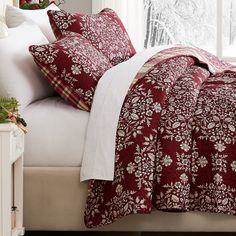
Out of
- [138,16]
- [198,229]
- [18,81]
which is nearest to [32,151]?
[18,81]

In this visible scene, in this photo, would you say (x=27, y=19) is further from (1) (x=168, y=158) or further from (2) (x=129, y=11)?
(2) (x=129, y=11)

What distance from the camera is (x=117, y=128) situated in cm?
271

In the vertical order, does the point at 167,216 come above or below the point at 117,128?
below

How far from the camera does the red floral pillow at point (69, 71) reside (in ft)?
9.28

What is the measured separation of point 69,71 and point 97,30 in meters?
0.65

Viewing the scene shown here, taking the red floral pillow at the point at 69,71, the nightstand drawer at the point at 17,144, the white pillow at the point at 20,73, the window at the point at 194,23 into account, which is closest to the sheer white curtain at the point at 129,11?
the window at the point at 194,23

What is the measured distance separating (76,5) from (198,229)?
13.0ft

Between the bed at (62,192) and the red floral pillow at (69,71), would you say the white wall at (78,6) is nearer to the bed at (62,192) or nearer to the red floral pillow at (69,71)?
the red floral pillow at (69,71)

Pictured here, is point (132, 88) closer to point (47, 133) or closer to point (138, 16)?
point (47, 133)

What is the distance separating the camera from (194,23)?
6.49 meters

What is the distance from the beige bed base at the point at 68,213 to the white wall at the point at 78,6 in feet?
12.5

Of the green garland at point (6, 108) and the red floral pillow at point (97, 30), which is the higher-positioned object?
the red floral pillow at point (97, 30)

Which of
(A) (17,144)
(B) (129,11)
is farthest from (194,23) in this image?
(A) (17,144)

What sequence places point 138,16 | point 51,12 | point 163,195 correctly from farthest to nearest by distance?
point 138,16
point 51,12
point 163,195
